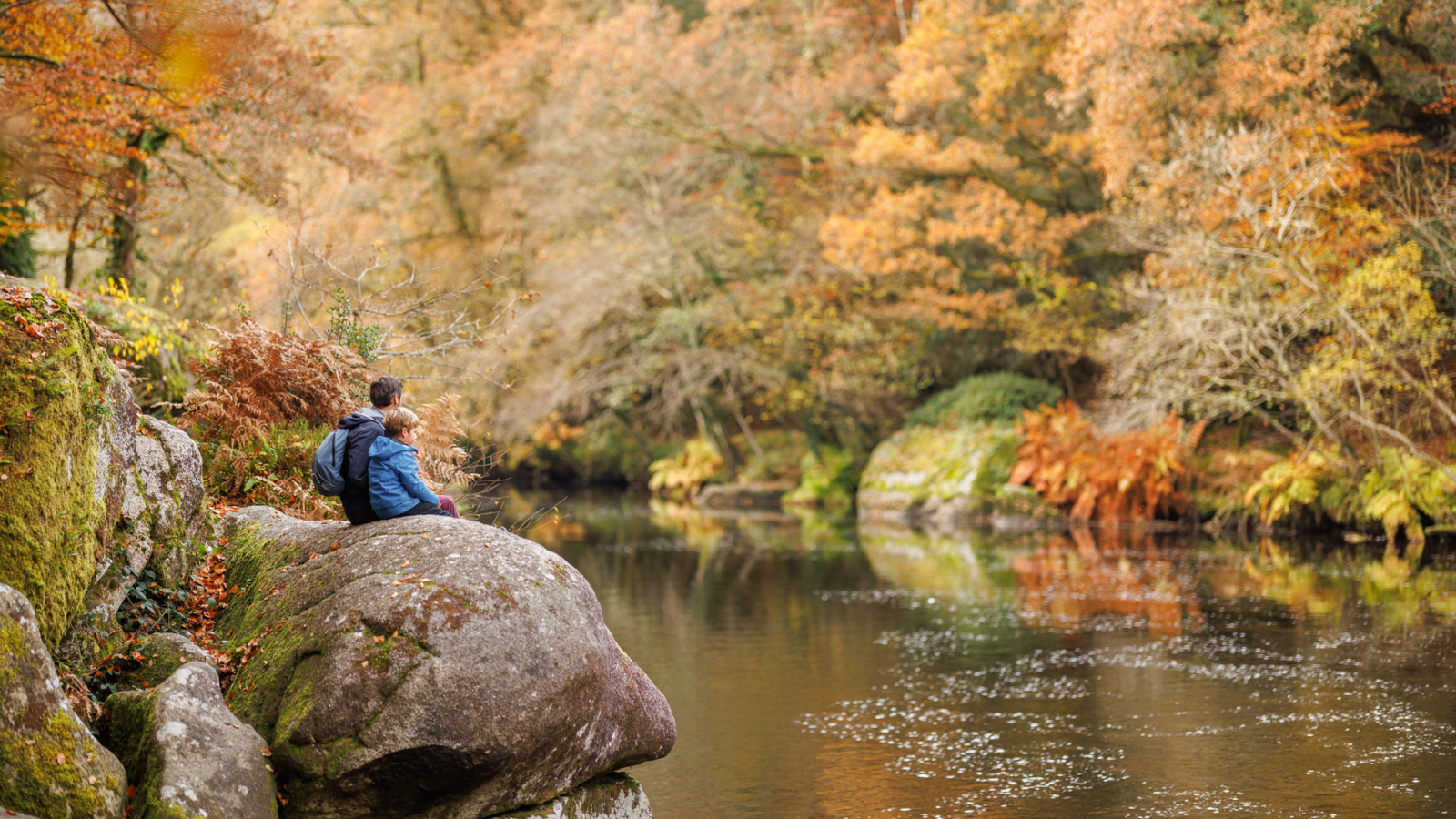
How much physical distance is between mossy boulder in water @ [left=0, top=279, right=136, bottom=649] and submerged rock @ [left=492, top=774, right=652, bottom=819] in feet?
8.03

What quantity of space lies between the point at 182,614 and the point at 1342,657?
10195mm

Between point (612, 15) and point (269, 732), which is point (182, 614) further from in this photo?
point (612, 15)

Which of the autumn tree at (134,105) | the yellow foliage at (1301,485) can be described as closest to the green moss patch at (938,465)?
the yellow foliage at (1301,485)

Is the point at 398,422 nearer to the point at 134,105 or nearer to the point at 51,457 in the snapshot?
the point at 51,457

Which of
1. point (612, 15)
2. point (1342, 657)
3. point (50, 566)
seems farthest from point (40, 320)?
point (612, 15)

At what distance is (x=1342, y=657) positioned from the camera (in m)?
11.5

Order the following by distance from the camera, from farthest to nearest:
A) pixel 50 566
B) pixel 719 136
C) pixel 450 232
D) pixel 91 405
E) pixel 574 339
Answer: pixel 450 232
pixel 574 339
pixel 719 136
pixel 91 405
pixel 50 566

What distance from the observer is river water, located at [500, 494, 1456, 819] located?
26.5 feet

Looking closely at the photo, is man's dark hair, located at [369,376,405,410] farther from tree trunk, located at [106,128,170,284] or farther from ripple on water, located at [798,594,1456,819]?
tree trunk, located at [106,128,170,284]

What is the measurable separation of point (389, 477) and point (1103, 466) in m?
19.8

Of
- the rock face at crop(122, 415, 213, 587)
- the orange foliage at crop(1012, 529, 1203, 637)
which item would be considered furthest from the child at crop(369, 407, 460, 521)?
the orange foliage at crop(1012, 529, 1203, 637)

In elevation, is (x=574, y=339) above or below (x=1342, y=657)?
above

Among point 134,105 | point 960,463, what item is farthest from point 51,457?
point 960,463

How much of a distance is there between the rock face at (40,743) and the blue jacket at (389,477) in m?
1.96
